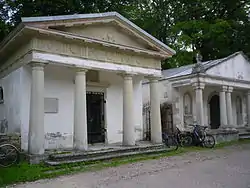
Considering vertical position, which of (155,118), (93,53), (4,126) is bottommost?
(4,126)

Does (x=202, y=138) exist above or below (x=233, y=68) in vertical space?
below

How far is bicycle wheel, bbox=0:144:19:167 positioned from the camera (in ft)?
29.1

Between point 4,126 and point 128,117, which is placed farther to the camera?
point 4,126

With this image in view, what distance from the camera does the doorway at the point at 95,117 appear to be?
13.1 meters

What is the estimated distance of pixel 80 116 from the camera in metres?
10.4

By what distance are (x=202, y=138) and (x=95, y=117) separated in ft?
17.8

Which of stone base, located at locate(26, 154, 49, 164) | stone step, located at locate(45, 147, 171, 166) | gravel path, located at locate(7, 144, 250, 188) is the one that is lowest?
gravel path, located at locate(7, 144, 250, 188)

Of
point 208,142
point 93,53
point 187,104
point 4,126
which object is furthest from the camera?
point 187,104

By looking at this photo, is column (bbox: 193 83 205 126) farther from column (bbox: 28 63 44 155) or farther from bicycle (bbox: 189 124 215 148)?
column (bbox: 28 63 44 155)

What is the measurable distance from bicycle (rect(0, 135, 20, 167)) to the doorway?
4.32 metres

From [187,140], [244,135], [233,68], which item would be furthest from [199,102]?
[244,135]

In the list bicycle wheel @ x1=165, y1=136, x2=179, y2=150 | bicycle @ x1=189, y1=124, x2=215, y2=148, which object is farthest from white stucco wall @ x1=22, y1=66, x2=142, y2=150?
bicycle @ x1=189, y1=124, x2=215, y2=148

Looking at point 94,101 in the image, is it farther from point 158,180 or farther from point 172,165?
point 158,180

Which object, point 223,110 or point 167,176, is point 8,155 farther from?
point 223,110
